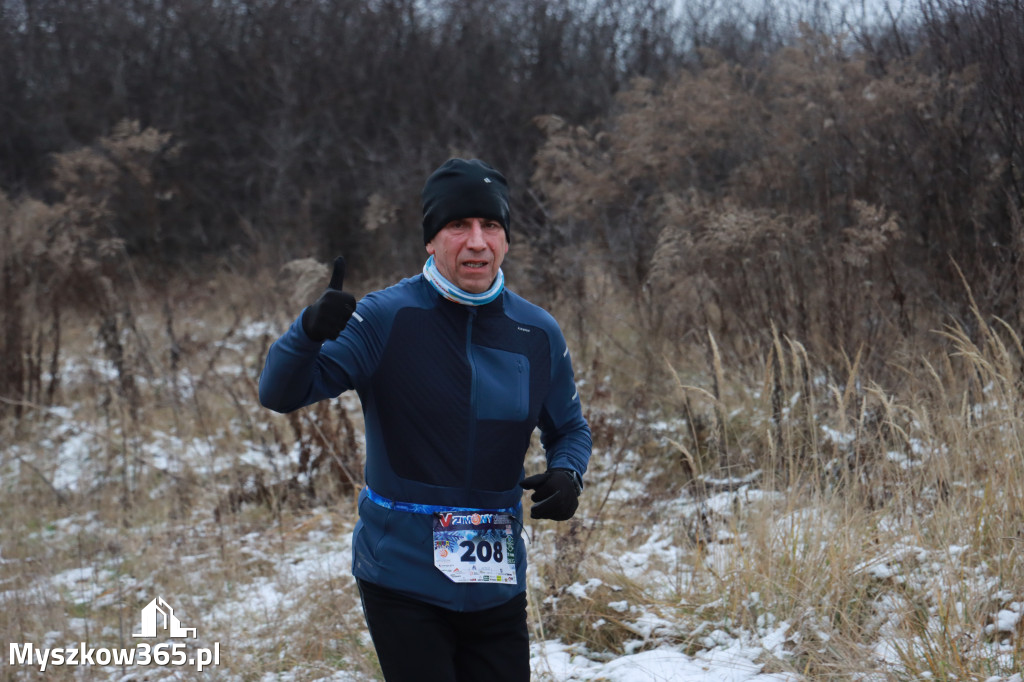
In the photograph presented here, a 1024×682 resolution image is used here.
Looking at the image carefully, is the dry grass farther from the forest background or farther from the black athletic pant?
the black athletic pant

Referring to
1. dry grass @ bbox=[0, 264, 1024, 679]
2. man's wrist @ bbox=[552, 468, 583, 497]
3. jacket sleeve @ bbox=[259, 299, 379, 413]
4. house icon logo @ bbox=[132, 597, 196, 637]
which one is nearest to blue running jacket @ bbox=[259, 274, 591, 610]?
jacket sleeve @ bbox=[259, 299, 379, 413]

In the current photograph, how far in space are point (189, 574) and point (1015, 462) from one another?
358 centimetres

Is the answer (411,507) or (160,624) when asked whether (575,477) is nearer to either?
(411,507)

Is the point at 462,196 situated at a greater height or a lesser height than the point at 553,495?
greater

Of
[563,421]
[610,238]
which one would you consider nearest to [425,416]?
[563,421]

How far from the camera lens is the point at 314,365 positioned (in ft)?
6.70

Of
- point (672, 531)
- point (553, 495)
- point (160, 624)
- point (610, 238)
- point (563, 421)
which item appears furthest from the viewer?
point (610, 238)

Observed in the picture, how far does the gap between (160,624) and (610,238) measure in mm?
4665

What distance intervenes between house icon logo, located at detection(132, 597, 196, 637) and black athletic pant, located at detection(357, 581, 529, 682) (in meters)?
2.06

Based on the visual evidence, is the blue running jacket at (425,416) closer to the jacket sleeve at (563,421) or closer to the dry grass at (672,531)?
the jacket sleeve at (563,421)

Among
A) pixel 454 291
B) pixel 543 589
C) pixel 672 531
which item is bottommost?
pixel 543 589

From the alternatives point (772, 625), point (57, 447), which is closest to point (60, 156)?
point (57, 447)

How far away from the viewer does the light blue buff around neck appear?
2.13 m

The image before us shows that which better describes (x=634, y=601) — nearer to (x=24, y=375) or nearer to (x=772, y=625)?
(x=772, y=625)
